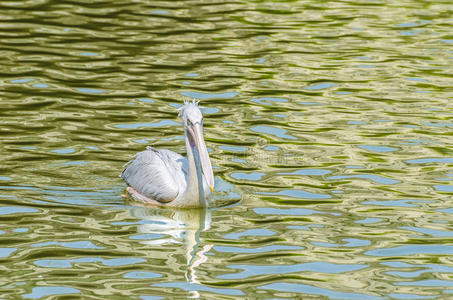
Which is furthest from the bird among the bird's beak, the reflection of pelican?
the reflection of pelican

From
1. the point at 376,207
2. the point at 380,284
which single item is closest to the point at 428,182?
the point at 376,207

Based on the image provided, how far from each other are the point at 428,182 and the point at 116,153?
3492 mm

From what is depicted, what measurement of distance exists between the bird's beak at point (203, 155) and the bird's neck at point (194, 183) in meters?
0.21

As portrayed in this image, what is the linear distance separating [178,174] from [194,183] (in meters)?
0.48

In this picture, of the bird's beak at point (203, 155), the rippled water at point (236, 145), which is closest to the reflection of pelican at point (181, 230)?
the rippled water at point (236, 145)

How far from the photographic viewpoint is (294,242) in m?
7.68

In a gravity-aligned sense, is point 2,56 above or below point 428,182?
above

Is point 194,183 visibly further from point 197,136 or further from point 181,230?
point 181,230

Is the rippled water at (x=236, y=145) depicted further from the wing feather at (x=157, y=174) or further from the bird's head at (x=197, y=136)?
the bird's head at (x=197, y=136)

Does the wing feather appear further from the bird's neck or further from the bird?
the bird's neck

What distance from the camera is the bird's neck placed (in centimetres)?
854

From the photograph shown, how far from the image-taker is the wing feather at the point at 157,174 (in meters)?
8.77

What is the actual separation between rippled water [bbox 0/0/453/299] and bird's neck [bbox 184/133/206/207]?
0.12m

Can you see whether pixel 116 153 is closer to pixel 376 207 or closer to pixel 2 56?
pixel 376 207
